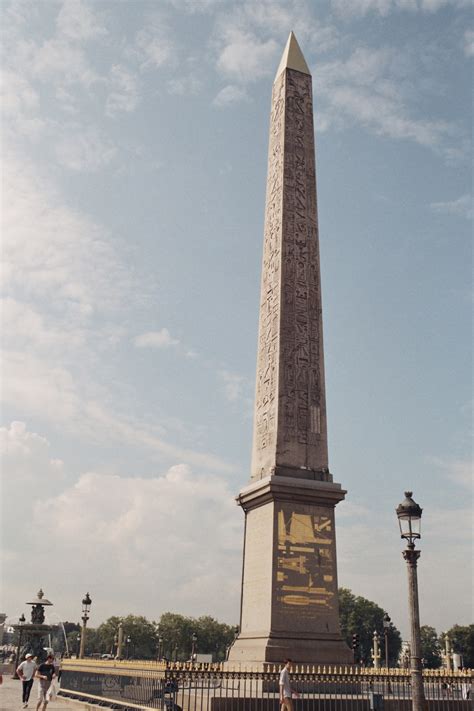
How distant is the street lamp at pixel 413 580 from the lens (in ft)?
33.4

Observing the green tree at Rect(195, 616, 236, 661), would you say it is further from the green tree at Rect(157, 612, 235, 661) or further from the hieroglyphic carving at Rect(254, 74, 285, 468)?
the hieroglyphic carving at Rect(254, 74, 285, 468)

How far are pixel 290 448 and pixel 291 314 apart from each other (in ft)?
12.1

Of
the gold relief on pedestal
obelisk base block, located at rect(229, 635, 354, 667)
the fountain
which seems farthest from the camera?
the fountain

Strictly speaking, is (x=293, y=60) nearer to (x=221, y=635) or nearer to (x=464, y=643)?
(x=464, y=643)

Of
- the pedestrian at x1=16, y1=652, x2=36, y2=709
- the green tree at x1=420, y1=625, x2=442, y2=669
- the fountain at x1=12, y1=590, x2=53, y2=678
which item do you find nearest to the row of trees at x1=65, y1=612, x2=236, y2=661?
the green tree at x1=420, y1=625, x2=442, y2=669

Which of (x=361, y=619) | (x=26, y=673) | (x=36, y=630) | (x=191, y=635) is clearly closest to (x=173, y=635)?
(x=191, y=635)

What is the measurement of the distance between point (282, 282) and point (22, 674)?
12.0m

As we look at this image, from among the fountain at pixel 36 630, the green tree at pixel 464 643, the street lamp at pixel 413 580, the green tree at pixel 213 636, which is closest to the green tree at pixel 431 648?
the green tree at pixel 464 643

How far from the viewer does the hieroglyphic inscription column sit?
18562 millimetres

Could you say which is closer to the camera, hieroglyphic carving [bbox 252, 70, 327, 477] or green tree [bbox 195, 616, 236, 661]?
hieroglyphic carving [bbox 252, 70, 327, 477]

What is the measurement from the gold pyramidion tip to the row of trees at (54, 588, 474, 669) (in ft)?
→ 231

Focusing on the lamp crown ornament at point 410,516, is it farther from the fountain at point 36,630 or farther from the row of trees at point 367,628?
the row of trees at point 367,628

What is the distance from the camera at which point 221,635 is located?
3957 inches

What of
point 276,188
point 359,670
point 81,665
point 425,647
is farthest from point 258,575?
point 425,647
